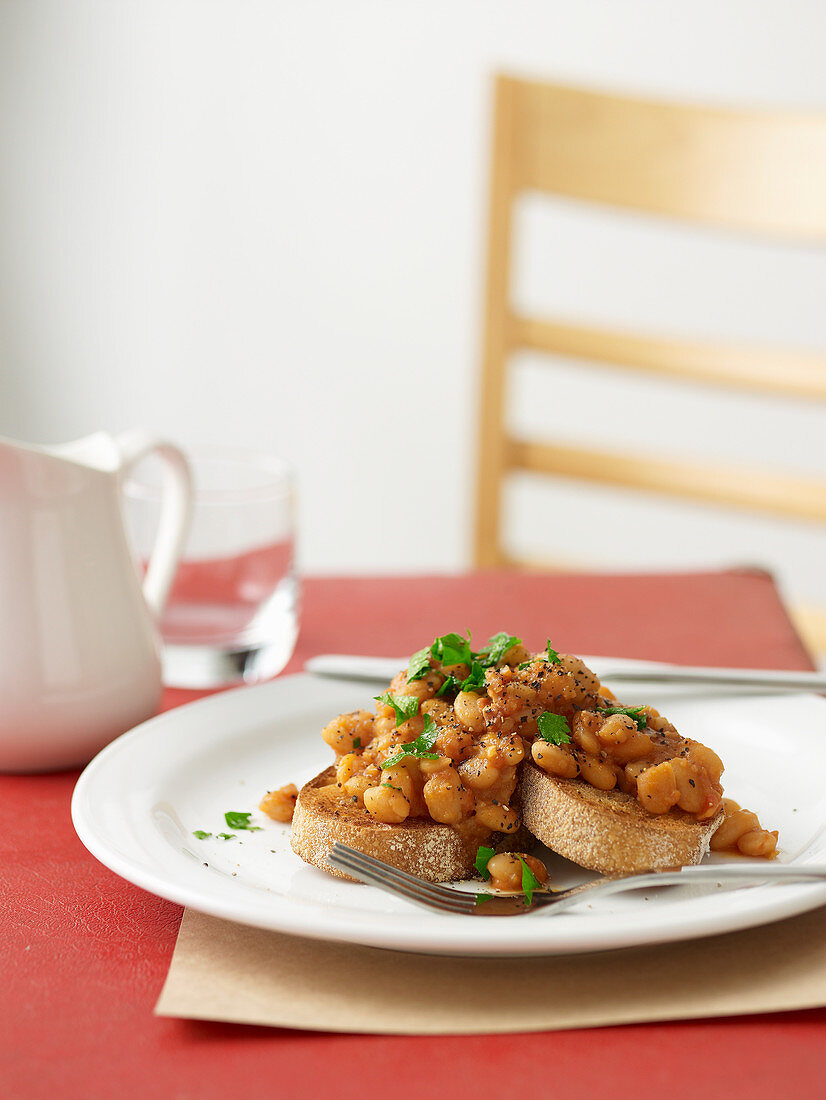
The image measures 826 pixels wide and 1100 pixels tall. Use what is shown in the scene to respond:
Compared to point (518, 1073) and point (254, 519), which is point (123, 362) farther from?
point (518, 1073)

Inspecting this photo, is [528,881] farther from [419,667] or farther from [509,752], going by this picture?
[419,667]

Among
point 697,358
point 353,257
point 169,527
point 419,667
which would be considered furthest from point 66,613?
point 353,257

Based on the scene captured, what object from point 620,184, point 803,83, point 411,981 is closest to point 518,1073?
point 411,981

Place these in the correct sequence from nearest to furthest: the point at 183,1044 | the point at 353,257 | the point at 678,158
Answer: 1. the point at 183,1044
2. the point at 678,158
3. the point at 353,257

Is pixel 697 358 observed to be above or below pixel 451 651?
above

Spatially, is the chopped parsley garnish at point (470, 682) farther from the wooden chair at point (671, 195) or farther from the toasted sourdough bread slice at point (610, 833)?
the wooden chair at point (671, 195)

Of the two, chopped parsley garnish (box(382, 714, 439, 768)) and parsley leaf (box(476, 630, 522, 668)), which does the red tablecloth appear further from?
parsley leaf (box(476, 630, 522, 668))

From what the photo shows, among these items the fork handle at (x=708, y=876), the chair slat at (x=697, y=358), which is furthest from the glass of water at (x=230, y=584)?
the chair slat at (x=697, y=358)
